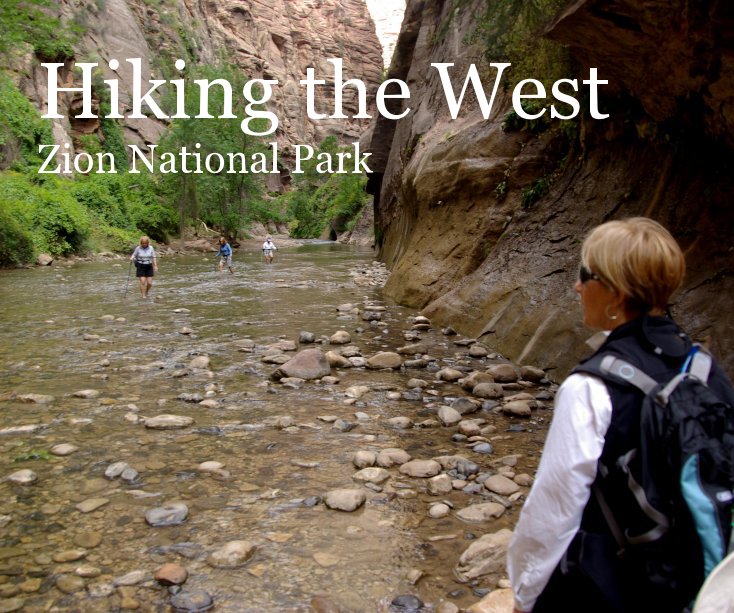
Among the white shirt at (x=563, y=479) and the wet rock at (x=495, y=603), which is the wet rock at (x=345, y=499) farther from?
the white shirt at (x=563, y=479)

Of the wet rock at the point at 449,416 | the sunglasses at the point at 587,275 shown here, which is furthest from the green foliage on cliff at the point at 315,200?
the sunglasses at the point at 587,275

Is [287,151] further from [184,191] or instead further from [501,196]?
[501,196]

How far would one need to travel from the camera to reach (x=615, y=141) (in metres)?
8.08

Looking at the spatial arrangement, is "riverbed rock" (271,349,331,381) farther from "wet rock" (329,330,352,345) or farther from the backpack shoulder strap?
the backpack shoulder strap

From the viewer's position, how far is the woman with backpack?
144 cm

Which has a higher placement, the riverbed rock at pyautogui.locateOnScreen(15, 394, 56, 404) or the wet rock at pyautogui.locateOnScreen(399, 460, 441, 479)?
the wet rock at pyautogui.locateOnScreen(399, 460, 441, 479)

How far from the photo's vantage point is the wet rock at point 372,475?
4270 mm

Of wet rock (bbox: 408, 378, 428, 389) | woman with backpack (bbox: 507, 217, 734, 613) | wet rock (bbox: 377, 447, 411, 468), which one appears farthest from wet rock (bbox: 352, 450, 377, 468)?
woman with backpack (bbox: 507, 217, 734, 613)

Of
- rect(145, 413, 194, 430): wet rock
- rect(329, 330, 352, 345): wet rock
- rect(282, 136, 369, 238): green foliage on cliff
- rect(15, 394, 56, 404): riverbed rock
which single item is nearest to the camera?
rect(145, 413, 194, 430): wet rock

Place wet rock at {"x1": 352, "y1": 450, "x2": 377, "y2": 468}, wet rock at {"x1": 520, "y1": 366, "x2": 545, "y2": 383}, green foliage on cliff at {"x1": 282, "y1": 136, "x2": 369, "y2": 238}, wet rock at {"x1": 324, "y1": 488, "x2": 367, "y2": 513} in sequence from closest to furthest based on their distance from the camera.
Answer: wet rock at {"x1": 324, "y1": 488, "x2": 367, "y2": 513}
wet rock at {"x1": 352, "y1": 450, "x2": 377, "y2": 468}
wet rock at {"x1": 520, "y1": 366, "x2": 545, "y2": 383}
green foliage on cliff at {"x1": 282, "y1": 136, "x2": 369, "y2": 238}

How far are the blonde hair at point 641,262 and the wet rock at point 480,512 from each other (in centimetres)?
246

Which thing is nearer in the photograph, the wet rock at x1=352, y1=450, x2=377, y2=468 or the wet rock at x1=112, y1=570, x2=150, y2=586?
the wet rock at x1=112, y1=570, x2=150, y2=586

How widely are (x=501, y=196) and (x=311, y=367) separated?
17.9 feet

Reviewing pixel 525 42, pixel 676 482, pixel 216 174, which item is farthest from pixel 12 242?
pixel 676 482
